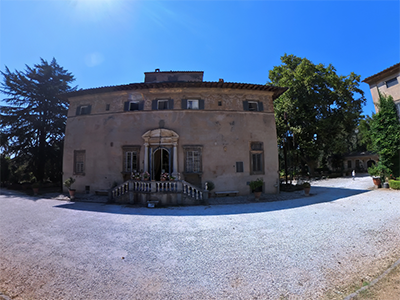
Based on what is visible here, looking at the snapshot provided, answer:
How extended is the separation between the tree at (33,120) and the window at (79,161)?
8.25 metres

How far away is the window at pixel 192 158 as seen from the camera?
13188 mm

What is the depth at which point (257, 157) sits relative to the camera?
13875mm

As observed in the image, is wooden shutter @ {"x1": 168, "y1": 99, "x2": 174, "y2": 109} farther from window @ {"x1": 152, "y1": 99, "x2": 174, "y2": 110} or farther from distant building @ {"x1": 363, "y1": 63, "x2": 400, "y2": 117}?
distant building @ {"x1": 363, "y1": 63, "x2": 400, "y2": 117}

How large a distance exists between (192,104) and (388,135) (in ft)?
47.4

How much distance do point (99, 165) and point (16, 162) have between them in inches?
539

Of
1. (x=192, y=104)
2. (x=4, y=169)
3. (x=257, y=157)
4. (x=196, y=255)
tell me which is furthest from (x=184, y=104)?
(x=4, y=169)

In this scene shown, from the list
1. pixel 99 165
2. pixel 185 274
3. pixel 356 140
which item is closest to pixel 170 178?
pixel 99 165

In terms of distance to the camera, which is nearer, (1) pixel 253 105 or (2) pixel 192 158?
(2) pixel 192 158

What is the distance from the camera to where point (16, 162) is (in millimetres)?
20141

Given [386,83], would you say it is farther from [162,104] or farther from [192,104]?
[162,104]

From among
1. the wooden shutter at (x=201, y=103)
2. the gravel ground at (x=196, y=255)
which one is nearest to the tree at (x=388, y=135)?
the gravel ground at (x=196, y=255)

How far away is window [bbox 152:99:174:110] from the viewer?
13.9 m

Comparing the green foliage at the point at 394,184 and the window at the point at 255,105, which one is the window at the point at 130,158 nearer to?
the window at the point at 255,105

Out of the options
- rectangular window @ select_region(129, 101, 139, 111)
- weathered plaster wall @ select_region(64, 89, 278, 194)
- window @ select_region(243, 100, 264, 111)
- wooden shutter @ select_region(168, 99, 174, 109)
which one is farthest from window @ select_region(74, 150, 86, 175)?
window @ select_region(243, 100, 264, 111)
